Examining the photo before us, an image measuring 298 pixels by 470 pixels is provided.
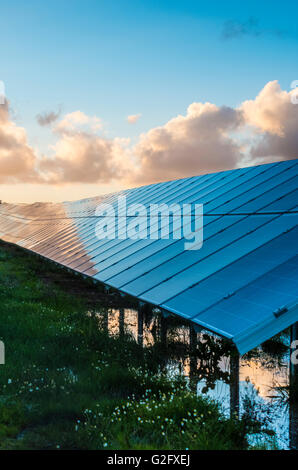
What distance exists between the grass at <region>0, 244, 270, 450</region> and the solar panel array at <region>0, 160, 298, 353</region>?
50.7 inches

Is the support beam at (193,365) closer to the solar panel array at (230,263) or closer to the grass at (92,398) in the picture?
the grass at (92,398)

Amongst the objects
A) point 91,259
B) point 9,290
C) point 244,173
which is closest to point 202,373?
point 91,259

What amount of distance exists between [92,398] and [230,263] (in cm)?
413

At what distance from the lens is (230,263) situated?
9.47 meters

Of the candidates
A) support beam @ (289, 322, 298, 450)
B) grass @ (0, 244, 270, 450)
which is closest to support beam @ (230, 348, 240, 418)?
grass @ (0, 244, 270, 450)

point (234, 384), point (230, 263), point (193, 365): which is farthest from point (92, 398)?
point (230, 263)

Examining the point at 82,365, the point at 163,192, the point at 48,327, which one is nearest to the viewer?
the point at 82,365

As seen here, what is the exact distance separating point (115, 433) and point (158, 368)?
3.25m

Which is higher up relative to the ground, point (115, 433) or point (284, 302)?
point (284, 302)

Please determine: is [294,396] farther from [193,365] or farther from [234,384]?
[193,365]

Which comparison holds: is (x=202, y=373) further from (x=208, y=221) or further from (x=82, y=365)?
(x=208, y=221)

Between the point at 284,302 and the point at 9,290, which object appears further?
the point at 9,290

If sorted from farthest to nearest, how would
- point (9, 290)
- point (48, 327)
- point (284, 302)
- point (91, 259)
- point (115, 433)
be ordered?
point (9, 290), point (91, 259), point (48, 327), point (284, 302), point (115, 433)

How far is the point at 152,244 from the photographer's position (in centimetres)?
1430
